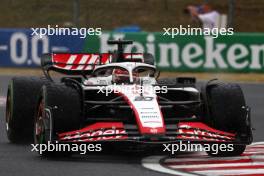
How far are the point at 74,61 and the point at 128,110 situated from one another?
2564 mm

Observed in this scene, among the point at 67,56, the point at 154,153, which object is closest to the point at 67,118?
the point at 154,153

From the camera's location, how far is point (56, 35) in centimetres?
2509

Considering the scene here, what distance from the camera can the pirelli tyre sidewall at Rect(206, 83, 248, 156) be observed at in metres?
10.7

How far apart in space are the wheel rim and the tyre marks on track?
1.07m

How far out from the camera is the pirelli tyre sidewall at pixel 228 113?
10703 millimetres

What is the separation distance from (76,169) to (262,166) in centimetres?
176

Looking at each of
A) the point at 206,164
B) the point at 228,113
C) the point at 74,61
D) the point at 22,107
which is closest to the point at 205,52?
the point at 74,61

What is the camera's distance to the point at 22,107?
1195cm

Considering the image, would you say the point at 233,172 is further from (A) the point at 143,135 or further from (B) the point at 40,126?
(B) the point at 40,126

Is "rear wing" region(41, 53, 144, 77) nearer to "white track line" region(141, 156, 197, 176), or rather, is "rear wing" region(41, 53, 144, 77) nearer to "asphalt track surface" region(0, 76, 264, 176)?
"asphalt track surface" region(0, 76, 264, 176)

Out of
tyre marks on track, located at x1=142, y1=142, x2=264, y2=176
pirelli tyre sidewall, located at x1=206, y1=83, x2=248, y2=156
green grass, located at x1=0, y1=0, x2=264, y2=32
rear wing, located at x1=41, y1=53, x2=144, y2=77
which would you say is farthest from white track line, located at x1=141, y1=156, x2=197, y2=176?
green grass, located at x1=0, y1=0, x2=264, y2=32

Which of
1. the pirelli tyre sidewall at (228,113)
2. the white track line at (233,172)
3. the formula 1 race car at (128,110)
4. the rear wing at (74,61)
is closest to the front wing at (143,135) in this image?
the formula 1 race car at (128,110)

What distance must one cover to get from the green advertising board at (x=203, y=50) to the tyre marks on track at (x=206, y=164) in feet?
44.1

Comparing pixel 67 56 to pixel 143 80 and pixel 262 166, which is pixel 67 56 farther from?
pixel 262 166
